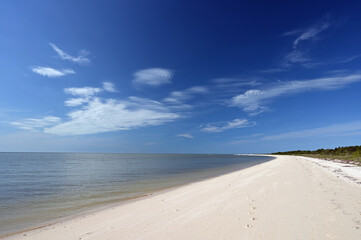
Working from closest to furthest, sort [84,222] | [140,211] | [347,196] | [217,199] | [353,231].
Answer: [353,231]
[84,222]
[140,211]
[347,196]
[217,199]

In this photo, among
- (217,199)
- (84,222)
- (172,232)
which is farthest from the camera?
(217,199)

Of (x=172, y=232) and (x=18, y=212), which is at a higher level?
(x=172, y=232)

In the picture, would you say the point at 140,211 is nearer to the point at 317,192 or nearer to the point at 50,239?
the point at 50,239

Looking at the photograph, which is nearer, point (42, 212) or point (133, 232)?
point (133, 232)

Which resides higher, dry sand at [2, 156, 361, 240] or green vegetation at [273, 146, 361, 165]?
green vegetation at [273, 146, 361, 165]

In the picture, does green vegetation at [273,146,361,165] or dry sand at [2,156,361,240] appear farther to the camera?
green vegetation at [273,146,361,165]

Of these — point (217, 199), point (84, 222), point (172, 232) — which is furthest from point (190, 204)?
point (84, 222)

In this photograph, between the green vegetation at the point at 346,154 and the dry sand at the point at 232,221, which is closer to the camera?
the dry sand at the point at 232,221

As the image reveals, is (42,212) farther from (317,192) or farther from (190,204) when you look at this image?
(317,192)

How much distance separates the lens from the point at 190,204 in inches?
377

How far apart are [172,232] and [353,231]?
17.6ft

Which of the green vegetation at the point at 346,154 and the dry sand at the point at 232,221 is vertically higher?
the green vegetation at the point at 346,154

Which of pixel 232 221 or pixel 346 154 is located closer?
pixel 232 221

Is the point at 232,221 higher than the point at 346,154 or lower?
lower
